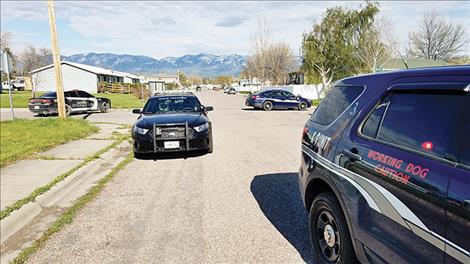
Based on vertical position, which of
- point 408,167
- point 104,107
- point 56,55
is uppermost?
point 56,55

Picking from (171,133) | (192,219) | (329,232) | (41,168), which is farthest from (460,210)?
(41,168)

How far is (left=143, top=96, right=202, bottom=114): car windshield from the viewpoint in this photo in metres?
9.53

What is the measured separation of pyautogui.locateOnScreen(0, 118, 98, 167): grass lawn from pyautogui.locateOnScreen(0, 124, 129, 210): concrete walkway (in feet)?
1.25

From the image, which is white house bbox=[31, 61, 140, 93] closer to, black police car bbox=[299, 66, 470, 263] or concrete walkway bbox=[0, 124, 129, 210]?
concrete walkway bbox=[0, 124, 129, 210]

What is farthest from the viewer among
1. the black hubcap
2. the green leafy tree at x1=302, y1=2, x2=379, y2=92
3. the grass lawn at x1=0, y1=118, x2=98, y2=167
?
the green leafy tree at x1=302, y1=2, x2=379, y2=92

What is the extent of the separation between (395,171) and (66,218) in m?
4.26

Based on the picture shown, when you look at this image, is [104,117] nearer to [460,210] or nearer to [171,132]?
[171,132]

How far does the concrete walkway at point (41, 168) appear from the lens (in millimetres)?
5834

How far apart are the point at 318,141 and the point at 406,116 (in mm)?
1192

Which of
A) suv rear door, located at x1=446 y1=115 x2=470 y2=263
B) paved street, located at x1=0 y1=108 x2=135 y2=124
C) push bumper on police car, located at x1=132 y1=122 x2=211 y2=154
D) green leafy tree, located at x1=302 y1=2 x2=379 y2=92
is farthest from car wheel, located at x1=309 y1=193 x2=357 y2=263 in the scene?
green leafy tree, located at x1=302 y1=2 x2=379 y2=92

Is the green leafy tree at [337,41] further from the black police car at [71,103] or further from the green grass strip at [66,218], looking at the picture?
the green grass strip at [66,218]

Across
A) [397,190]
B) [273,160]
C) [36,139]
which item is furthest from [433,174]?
[36,139]

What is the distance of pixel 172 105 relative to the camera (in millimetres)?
9703

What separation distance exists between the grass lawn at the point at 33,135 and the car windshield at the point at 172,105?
305 centimetres
